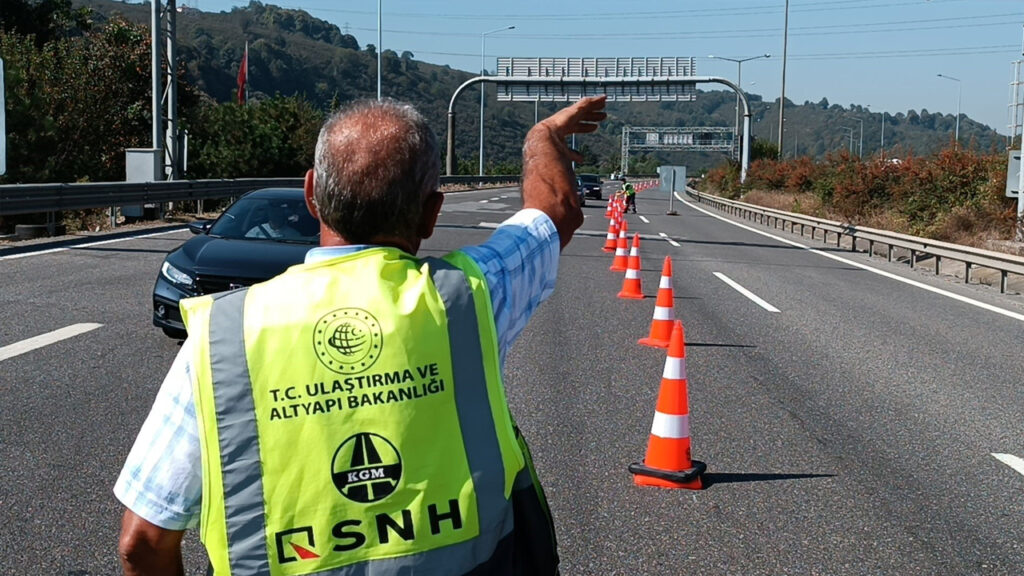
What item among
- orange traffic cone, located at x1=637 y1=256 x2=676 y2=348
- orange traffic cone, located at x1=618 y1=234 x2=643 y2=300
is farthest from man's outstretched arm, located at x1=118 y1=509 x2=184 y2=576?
orange traffic cone, located at x1=618 y1=234 x2=643 y2=300

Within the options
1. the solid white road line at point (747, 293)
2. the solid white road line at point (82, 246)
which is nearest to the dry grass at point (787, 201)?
the solid white road line at point (747, 293)

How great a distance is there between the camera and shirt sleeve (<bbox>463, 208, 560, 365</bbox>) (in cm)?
223

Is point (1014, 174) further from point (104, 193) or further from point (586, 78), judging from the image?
point (586, 78)

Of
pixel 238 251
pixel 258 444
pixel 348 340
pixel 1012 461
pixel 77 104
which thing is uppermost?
pixel 77 104

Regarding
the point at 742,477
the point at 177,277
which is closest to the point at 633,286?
the point at 177,277

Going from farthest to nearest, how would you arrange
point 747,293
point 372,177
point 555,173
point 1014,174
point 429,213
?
point 1014,174 → point 747,293 → point 555,173 → point 429,213 → point 372,177

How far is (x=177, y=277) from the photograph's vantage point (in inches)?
372

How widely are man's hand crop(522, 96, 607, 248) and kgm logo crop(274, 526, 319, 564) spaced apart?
0.91 meters

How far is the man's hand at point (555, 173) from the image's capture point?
252cm

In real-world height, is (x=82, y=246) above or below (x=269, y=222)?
below

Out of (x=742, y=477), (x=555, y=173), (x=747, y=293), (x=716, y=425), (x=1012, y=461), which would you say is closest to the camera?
(x=555, y=173)

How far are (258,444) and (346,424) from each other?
6.5 inches

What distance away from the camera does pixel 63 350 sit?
920 centimetres

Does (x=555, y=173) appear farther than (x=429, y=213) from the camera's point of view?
Yes
